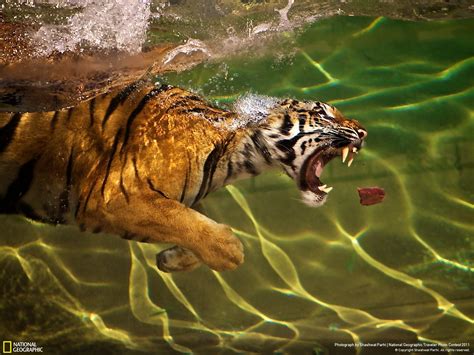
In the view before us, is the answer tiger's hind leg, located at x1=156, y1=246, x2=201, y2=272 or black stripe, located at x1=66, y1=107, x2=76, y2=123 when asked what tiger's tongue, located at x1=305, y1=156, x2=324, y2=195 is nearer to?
tiger's hind leg, located at x1=156, y1=246, x2=201, y2=272

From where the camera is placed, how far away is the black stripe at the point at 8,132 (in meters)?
3.39

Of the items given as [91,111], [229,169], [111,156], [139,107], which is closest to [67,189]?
[111,156]

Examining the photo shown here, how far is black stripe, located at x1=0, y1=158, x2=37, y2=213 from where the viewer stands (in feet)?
11.0

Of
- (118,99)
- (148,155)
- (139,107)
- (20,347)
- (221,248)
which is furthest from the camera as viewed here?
(20,347)

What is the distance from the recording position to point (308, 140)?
3215mm

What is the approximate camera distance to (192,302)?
479 cm

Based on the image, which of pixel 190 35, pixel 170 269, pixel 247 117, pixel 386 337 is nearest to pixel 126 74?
pixel 190 35

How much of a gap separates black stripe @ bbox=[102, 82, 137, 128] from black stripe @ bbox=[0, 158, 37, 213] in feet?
2.28

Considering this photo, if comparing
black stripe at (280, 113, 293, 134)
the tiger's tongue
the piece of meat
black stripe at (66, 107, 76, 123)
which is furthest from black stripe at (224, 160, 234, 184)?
the piece of meat

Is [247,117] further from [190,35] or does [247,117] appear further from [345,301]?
[345,301]

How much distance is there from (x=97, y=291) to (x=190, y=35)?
10.5 ft

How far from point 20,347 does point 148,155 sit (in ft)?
10.6

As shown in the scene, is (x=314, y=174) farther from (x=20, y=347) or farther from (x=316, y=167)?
(x=20, y=347)

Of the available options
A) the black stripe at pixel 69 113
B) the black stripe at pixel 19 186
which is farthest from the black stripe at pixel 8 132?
the black stripe at pixel 69 113
